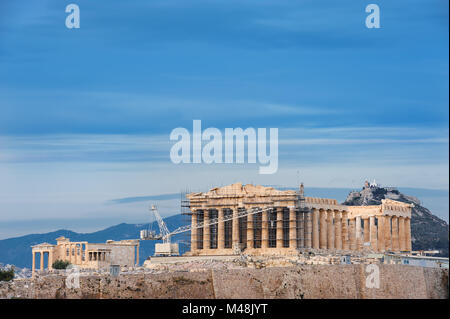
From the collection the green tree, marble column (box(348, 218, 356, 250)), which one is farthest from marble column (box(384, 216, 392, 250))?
the green tree

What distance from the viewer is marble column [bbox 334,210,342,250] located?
123 m

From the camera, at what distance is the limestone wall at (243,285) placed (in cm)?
9012

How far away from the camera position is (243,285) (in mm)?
91375

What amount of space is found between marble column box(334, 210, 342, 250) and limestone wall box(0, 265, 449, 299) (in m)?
25.2

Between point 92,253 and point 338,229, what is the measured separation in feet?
91.5

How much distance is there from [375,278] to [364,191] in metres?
87.2

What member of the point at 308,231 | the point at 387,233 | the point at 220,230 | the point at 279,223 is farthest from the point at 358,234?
the point at 220,230

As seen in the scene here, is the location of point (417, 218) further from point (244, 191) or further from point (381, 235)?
point (244, 191)

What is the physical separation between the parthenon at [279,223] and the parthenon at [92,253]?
33.2 feet

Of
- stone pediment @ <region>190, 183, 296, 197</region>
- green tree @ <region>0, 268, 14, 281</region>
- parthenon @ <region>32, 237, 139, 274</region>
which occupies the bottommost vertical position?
green tree @ <region>0, 268, 14, 281</region>

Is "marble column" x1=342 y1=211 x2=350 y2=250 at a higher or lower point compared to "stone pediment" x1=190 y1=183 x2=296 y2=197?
lower

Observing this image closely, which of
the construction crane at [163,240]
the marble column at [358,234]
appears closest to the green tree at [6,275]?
the construction crane at [163,240]

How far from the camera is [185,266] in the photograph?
107 m

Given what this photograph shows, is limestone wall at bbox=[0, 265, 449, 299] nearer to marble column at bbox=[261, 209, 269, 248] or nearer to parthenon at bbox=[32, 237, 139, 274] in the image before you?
marble column at bbox=[261, 209, 269, 248]
